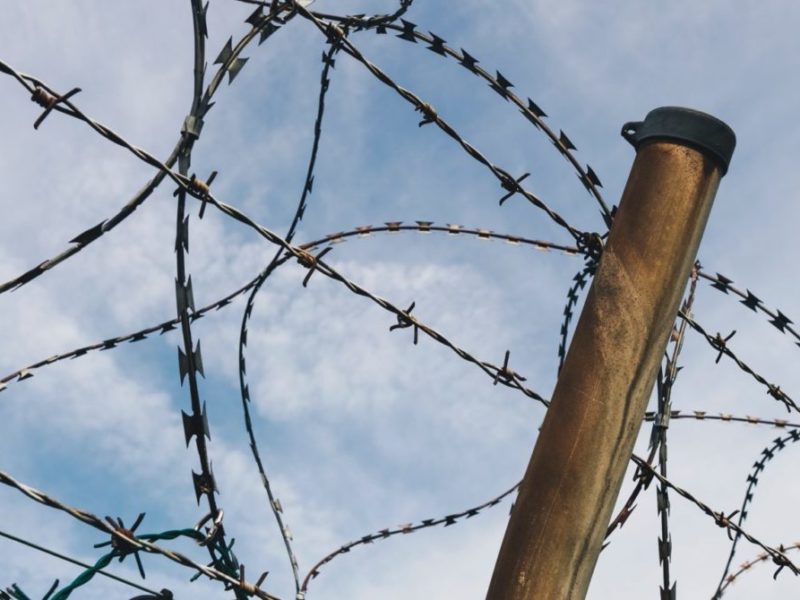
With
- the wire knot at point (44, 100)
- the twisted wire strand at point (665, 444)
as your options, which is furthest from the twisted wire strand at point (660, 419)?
the wire knot at point (44, 100)

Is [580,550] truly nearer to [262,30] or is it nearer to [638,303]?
[638,303]

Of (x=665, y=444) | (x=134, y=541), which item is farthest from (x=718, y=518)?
(x=134, y=541)

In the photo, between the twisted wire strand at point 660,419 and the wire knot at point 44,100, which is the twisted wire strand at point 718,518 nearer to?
the twisted wire strand at point 660,419

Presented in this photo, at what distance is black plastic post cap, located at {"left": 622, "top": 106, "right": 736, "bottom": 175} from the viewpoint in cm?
318

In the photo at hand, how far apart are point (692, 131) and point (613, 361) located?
699mm

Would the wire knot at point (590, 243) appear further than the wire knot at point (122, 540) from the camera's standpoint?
Yes

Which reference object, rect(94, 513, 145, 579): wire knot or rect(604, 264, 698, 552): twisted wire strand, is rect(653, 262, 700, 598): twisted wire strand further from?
rect(94, 513, 145, 579): wire knot

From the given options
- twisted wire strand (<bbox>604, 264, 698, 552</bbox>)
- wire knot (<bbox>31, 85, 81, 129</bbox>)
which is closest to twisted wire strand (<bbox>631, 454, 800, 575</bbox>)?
twisted wire strand (<bbox>604, 264, 698, 552</bbox>)

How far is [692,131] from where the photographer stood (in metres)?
3.18

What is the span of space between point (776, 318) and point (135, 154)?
2797mm

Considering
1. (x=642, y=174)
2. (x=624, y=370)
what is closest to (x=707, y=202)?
(x=642, y=174)

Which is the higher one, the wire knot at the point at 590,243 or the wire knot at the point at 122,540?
the wire knot at the point at 590,243

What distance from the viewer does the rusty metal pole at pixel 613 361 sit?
2822 millimetres

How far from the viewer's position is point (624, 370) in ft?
9.75
